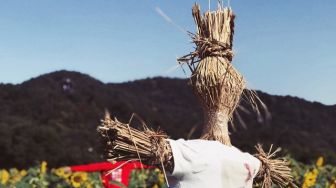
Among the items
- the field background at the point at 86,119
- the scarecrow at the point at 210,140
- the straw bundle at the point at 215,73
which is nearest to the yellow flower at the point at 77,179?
the scarecrow at the point at 210,140

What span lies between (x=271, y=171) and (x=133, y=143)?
1.89ft

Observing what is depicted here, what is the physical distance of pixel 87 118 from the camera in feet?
42.6

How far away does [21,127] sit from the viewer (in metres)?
11.9

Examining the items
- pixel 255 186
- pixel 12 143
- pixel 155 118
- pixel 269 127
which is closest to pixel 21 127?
pixel 12 143

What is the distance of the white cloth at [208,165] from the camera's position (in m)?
2.18

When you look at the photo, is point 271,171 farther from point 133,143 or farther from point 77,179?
point 77,179

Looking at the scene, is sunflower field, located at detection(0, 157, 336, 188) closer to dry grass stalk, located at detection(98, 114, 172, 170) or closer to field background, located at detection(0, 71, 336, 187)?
dry grass stalk, located at detection(98, 114, 172, 170)

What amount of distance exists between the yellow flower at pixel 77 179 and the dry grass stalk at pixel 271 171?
3140mm

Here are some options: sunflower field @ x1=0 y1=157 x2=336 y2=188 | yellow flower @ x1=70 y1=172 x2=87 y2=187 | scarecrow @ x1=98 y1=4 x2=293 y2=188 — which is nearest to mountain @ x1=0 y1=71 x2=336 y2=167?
sunflower field @ x1=0 y1=157 x2=336 y2=188

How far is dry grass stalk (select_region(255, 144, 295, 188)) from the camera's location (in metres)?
2.48

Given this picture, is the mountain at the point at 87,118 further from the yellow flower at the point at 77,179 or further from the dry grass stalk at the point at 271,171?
the dry grass stalk at the point at 271,171

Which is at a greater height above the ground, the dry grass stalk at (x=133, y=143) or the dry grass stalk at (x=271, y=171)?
the dry grass stalk at (x=133, y=143)

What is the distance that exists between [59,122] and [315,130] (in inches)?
170

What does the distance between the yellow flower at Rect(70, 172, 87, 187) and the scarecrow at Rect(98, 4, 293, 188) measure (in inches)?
124
